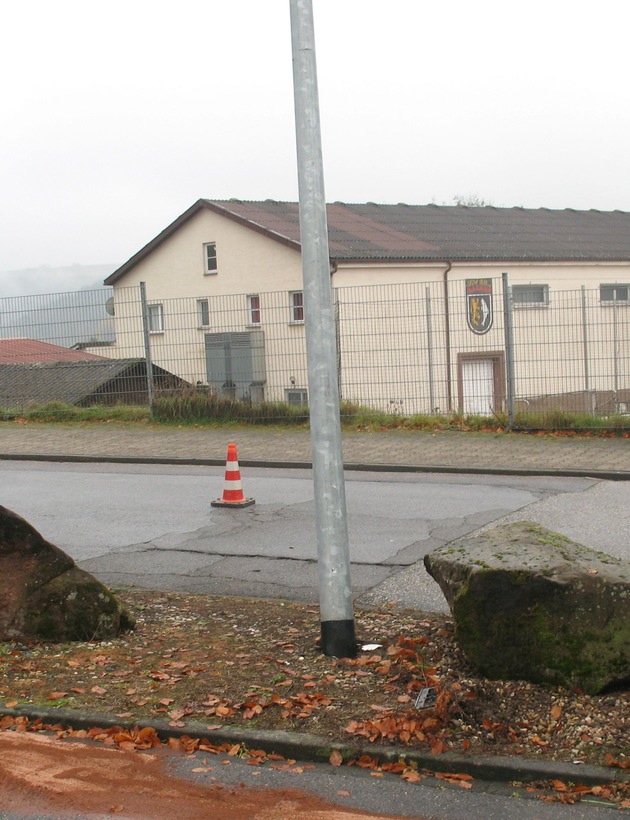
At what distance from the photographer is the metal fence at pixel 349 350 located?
17.3 metres

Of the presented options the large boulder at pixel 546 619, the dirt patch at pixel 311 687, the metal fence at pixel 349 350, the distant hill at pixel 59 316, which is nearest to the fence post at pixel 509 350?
the metal fence at pixel 349 350

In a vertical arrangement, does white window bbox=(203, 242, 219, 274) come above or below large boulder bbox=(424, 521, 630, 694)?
above

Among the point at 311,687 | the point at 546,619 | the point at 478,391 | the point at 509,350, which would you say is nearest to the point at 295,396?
the point at 478,391

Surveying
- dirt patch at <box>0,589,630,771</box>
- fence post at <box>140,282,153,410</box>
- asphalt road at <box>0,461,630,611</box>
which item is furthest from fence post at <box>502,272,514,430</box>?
dirt patch at <box>0,589,630,771</box>

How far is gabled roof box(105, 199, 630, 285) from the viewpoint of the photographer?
34.8 metres

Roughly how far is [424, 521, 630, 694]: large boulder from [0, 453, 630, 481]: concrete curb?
7.69m

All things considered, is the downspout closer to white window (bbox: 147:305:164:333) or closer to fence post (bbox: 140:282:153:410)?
white window (bbox: 147:305:164:333)

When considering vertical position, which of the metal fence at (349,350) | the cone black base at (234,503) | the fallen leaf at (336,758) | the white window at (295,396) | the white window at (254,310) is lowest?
the fallen leaf at (336,758)

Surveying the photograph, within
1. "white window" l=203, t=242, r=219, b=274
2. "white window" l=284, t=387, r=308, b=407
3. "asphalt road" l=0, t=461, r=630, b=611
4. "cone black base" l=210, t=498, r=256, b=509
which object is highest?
"white window" l=203, t=242, r=219, b=274

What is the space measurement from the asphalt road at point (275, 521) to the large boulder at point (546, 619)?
176 cm

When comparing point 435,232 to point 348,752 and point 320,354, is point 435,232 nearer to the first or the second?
point 320,354

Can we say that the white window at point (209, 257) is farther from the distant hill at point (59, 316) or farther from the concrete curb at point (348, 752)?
the concrete curb at point (348, 752)

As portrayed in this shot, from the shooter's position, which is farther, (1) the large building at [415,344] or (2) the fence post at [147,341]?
(2) the fence post at [147,341]

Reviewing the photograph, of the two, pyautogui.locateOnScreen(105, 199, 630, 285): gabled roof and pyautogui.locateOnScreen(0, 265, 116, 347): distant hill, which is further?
pyautogui.locateOnScreen(105, 199, 630, 285): gabled roof
